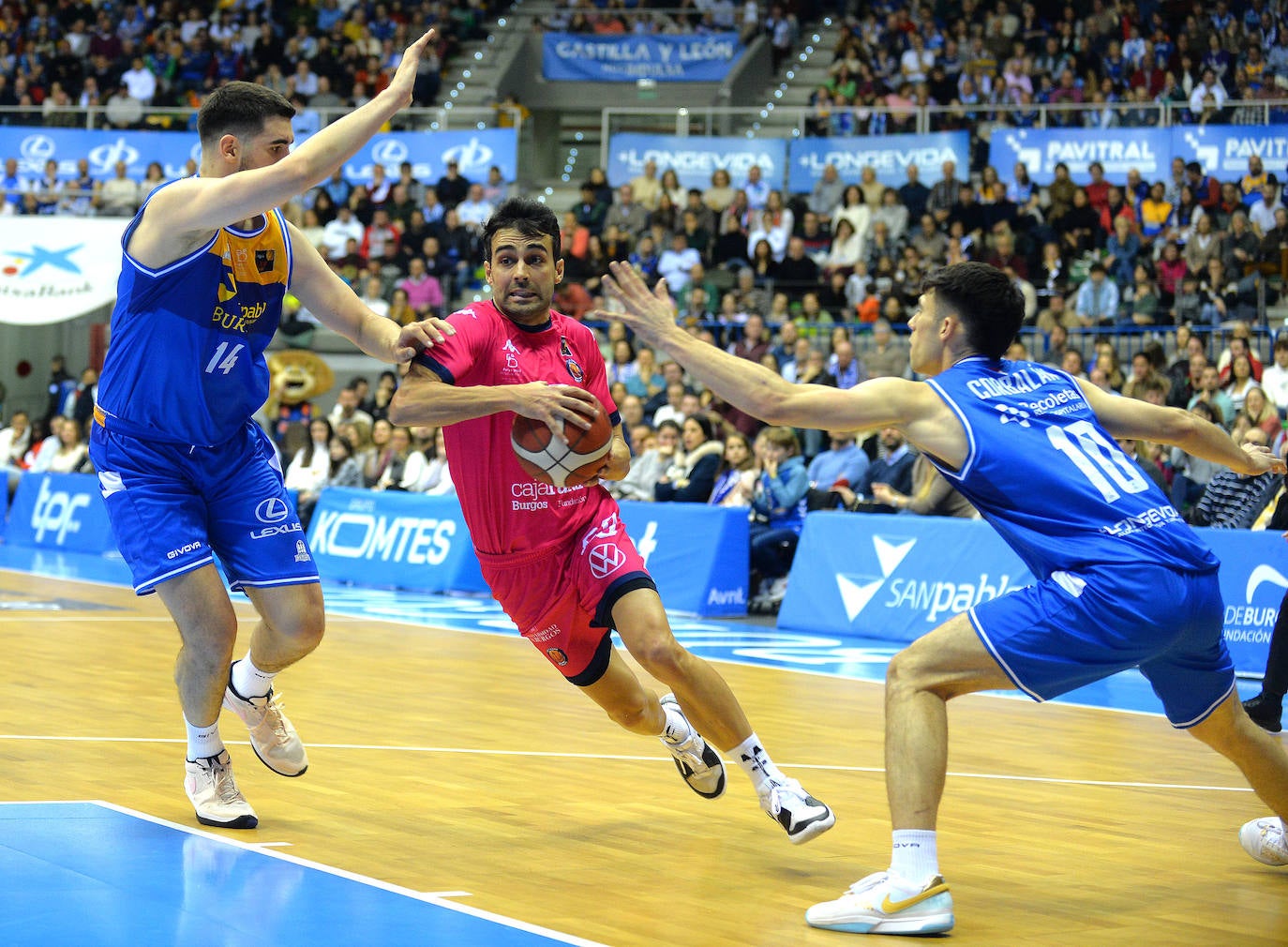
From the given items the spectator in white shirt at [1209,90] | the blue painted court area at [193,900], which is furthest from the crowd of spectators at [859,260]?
the blue painted court area at [193,900]

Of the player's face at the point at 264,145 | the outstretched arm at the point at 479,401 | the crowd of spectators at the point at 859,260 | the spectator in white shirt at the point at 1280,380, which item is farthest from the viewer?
the crowd of spectators at the point at 859,260

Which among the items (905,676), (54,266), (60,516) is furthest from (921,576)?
(54,266)

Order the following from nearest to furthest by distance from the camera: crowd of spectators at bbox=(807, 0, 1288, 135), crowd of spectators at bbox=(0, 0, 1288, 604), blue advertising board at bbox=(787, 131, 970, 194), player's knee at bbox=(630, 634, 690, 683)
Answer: player's knee at bbox=(630, 634, 690, 683), crowd of spectators at bbox=(0, 0, 1288, 604), blue advertising board at bbox=(787, 131, 970, 194), crowd of spectators at bbox=(807, 0, 1288, 135)

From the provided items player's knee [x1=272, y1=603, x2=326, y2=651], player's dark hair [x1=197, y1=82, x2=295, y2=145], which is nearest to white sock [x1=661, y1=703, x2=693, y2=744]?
player's knee [x1=272, y1=603, x2=326, y2=651]

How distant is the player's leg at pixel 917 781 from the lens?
417 centimetres

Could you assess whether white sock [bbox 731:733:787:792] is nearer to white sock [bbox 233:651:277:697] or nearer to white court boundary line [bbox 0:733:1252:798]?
white court boundary line [bbox 0:733:1252:798]

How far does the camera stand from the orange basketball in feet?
17.2

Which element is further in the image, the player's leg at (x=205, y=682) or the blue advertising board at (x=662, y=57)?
the blue advertising board at (x=662, y=57)

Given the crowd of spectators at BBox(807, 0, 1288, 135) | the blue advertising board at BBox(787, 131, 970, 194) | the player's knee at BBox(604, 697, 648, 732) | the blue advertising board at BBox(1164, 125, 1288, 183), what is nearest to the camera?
the player's knee at BBox(604, 697, 648, 732)

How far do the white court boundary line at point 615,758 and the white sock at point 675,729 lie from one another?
1.29 meters

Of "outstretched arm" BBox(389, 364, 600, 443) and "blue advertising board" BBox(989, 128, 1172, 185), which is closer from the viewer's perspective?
"outstretched arm" BBox(389, 364, 600, 443)

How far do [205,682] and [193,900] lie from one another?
1.18m

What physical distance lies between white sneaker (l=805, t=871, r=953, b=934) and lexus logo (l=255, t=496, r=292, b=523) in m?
2.35

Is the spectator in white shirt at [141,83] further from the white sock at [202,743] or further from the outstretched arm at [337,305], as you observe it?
the white sock at [202,743]
